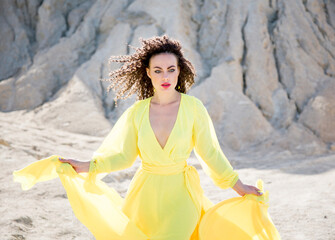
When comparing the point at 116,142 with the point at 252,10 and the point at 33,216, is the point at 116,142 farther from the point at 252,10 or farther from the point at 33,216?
the point at 252,10

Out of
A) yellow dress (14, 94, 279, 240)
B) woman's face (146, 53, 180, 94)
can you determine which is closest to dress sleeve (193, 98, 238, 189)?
yellow dress (14, 94, 279, 240)

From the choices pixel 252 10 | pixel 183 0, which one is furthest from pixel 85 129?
pixel 252 10

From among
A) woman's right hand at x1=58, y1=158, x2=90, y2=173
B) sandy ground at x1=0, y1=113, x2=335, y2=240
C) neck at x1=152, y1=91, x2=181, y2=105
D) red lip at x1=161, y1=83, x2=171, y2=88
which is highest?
red lip at x1=161, y1=83, x2=171, y2=88

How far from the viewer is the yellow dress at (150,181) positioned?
6.29 ft

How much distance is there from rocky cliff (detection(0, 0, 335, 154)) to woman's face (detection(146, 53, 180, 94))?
4204 millimetres

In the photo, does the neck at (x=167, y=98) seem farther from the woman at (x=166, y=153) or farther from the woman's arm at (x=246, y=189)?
the woman's arm at (x=246, y=189)

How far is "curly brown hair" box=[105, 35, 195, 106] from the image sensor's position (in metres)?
2.19

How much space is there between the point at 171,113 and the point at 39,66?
670cm

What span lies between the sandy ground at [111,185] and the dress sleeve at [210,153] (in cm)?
106

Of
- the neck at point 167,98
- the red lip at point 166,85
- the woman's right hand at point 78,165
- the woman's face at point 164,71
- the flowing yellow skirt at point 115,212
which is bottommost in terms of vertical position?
the flowing yellow skirt at point 115,212

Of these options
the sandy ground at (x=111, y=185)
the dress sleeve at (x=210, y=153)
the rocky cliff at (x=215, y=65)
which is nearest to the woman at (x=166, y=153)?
the dress sleeve at (x=210, y=153)

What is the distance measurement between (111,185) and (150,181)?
2193 mm

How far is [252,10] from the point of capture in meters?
7.54

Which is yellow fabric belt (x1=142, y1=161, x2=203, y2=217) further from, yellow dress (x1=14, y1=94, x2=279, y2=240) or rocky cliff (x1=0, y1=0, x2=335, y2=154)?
rocky cliff (x1=0, y1=0, x2=335, y2=154)
